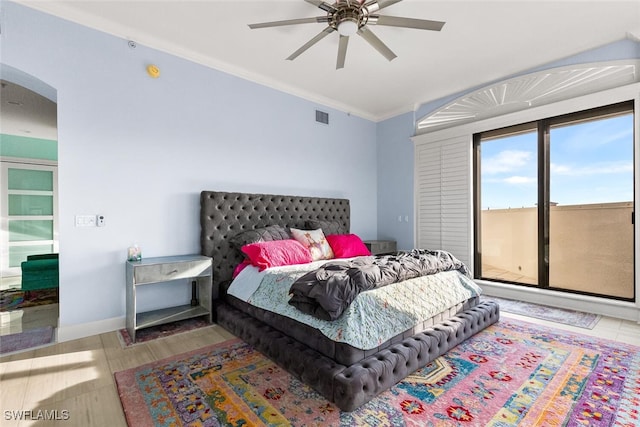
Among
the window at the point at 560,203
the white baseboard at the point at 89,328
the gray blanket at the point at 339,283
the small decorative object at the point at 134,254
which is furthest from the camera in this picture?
the window at the point at 560,203

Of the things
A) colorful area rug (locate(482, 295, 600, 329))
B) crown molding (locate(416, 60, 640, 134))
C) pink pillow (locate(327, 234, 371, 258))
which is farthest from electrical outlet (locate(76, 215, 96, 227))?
crown molding (locate(416, 60, 640, 134))

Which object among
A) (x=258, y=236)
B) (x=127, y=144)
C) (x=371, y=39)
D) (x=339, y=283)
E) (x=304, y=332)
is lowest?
(x=304, y=332)

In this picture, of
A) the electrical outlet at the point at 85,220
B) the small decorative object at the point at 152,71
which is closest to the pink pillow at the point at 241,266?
the electrical outlet at the point at 85,220

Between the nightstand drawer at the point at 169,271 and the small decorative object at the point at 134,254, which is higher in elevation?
the small decorative object at the point at 134,254

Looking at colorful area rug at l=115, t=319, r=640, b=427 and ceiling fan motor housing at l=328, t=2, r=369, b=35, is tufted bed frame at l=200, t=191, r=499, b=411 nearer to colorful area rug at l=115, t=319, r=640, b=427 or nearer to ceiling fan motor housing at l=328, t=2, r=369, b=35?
colorful area rug at l=115, t=319, r=640, b=427

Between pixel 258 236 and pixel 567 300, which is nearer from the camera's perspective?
pixel 258 236

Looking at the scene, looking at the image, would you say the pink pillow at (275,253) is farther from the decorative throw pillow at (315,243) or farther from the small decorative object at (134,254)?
the small decorative object at (134,254)

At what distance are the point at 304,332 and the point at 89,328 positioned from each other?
2311 millimetres

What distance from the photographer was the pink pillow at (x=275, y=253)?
3.13 meters

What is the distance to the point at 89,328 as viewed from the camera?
9.72ft

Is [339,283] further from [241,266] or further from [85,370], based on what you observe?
[85,370]

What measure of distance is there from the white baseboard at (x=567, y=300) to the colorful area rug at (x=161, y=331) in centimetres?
401

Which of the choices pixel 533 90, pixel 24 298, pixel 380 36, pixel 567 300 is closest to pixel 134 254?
pixel 24 298

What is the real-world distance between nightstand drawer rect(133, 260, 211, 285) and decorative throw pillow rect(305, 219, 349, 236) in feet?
5.33
